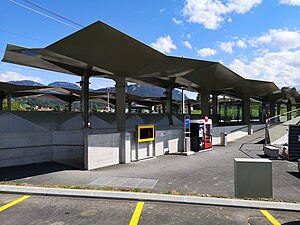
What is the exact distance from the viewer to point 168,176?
9.59 m

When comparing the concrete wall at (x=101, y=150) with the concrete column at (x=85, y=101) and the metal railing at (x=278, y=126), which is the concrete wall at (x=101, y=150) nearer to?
the concrete column at (x=85, y=101)

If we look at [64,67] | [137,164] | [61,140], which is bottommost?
[137,164]

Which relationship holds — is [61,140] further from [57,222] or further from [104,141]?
[57,222]

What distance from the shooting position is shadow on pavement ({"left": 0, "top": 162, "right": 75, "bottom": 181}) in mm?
9539

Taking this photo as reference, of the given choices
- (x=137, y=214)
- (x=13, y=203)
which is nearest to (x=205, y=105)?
(x=137, y=214)

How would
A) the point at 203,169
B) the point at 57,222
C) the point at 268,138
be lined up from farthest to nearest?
the point at 268,138
the point at 203,169
the point at 57,222

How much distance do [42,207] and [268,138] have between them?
56.3 feet

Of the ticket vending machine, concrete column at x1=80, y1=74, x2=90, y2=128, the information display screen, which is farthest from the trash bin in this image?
concrete column at x1=80, y1=74, x2=90, y2=128

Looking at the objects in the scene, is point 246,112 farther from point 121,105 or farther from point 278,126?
point 121,105

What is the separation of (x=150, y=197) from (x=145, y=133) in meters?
7.42

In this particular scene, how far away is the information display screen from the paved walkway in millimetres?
1661

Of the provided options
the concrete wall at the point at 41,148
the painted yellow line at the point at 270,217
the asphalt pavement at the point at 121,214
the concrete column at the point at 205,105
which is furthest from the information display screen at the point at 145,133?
the concrete column at the point at 205,105

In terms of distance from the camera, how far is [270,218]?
5348 mm

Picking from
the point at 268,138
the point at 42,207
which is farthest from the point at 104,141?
the point at 268,138
